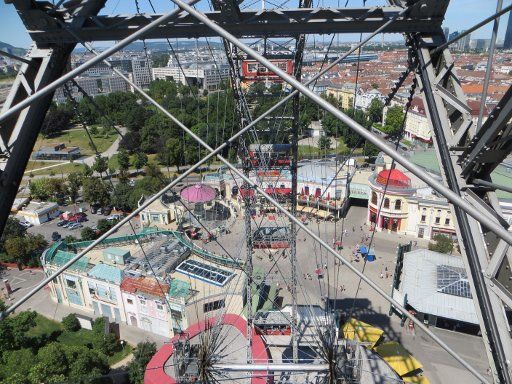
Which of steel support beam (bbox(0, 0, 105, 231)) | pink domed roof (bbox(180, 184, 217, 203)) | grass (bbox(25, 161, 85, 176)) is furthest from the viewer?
grass (bbox(25, 161, 85, 176))

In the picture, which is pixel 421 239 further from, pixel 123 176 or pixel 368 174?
pixel 123 176

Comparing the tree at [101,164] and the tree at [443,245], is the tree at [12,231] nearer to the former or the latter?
the tree at [101,164]

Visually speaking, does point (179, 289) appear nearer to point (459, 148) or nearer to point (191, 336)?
point (191, 336)

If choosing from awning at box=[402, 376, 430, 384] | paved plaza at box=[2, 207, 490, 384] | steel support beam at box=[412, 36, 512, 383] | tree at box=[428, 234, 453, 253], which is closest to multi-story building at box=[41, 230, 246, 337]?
paved plaza at box=[2, 207, 490, 384]

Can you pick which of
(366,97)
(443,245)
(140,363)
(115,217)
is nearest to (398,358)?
(140,363)

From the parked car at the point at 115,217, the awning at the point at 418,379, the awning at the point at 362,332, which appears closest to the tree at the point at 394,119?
the parked car at the point at 115,217

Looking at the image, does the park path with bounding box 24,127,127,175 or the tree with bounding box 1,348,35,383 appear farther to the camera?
the park path with bounding box 24,127,127,175

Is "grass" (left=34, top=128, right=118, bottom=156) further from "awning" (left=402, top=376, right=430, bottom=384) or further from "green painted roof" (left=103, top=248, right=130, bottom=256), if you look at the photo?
"awning" (left=402, top=376, right=430, bottom=384)

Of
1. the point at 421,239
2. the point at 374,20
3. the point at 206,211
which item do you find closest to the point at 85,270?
the point at 206,211

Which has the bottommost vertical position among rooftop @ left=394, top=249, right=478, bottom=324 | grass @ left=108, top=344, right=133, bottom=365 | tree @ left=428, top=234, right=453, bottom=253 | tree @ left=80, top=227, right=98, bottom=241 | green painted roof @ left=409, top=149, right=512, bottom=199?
tree @ left=80, top=227, right=98, bottom=241
